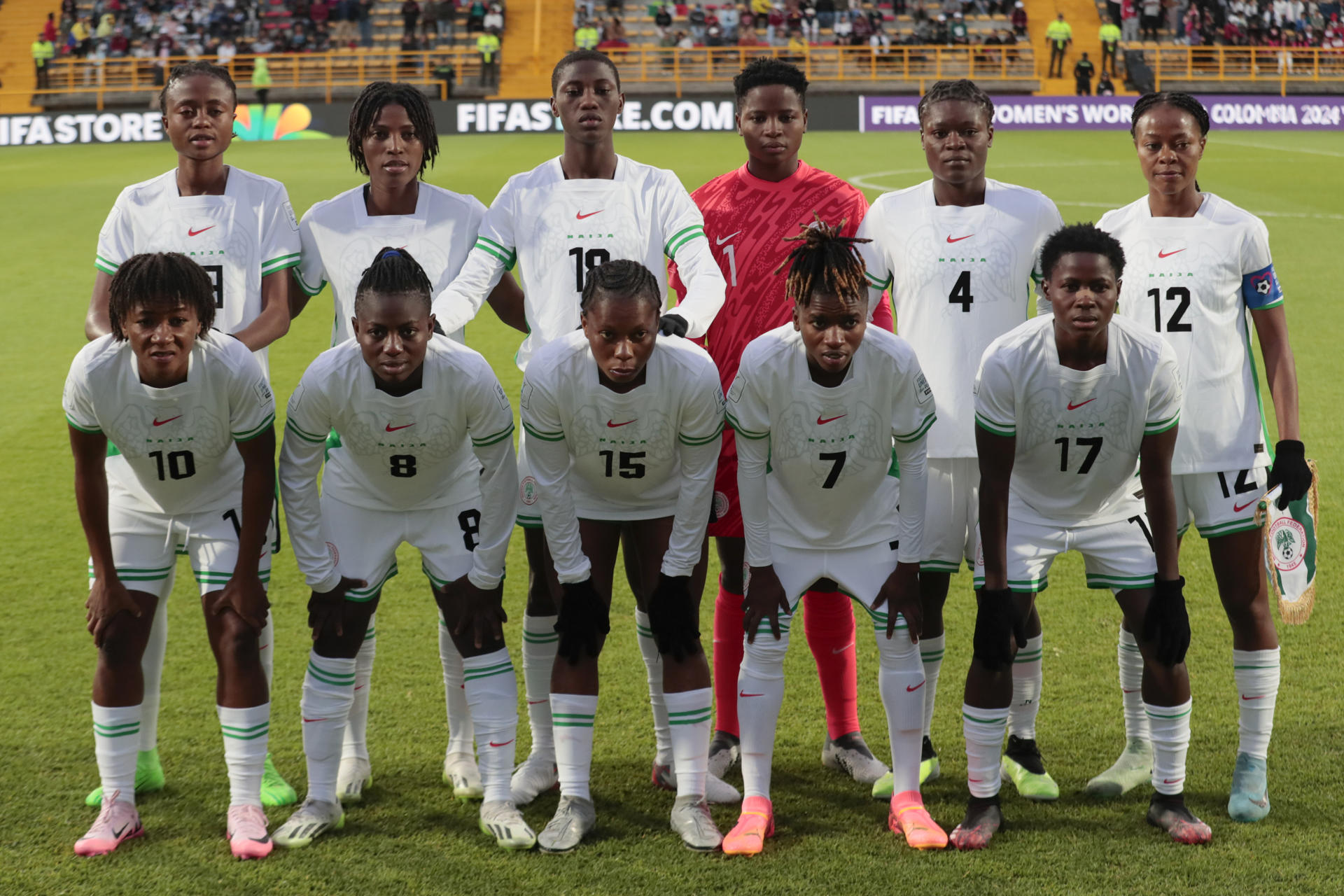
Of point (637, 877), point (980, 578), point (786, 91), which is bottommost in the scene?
point (637, 877)

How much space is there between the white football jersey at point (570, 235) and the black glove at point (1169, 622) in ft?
5.29

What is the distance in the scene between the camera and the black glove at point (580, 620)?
3928 millimetres

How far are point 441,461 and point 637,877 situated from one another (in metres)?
1.35

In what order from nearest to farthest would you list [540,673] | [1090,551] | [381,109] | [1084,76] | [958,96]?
1. [1090,551]
2. [958,96]
3. [381,109]
4. [540,673]
5. [1084,76]

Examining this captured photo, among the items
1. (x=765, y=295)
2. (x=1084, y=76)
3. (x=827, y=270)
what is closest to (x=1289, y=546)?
(x=827, y=270)

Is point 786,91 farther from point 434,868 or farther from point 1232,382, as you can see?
point 434,868

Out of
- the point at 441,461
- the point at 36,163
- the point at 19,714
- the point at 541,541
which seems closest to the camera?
the point at 441,461

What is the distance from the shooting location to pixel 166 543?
13.1 ft

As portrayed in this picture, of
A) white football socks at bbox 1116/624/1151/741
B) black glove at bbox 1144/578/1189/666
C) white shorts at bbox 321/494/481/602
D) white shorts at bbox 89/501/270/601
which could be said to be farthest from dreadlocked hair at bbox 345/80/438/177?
white football socks at bbox 1116/624/1151/741

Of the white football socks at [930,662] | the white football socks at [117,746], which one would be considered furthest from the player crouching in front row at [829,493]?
the white football socks at [117,746]

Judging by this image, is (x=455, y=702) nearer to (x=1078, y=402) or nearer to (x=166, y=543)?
(x=166, y=543)

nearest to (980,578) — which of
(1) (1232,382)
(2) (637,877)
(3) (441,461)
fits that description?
(1) (1232,382)

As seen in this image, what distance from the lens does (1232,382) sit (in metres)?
4.05

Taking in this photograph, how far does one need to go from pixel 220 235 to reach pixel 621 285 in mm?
1479
